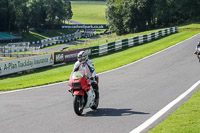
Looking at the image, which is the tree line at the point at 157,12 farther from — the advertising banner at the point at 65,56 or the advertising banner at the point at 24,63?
the advertising banner at the point at 24,63

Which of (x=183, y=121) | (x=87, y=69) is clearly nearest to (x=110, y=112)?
(x=87, y=69)

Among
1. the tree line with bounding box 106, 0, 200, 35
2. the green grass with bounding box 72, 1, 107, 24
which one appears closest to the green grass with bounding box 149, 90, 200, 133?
the tree line with bounding box 106, 0, 200, 35

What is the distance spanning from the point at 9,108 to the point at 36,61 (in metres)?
18.8

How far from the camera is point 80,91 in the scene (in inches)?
384

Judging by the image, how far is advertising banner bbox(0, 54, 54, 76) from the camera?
26422 mm

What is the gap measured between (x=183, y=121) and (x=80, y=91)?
3.11 m

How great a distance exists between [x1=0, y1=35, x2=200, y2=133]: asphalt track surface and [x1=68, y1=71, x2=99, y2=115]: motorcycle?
32 cm

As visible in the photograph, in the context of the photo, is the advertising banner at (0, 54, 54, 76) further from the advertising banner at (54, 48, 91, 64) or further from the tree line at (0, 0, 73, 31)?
the tree line at (0, 0, 73, 31)

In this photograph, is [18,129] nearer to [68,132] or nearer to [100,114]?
[68,132]

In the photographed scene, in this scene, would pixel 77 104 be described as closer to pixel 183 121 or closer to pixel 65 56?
pixel 183 121

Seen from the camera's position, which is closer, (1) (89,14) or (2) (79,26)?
(2) (79,26)

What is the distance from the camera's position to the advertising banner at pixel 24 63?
26.4m

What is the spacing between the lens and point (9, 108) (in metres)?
10.9

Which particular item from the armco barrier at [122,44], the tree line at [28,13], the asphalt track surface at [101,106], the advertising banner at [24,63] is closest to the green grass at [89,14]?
the tree line at [28,13]
